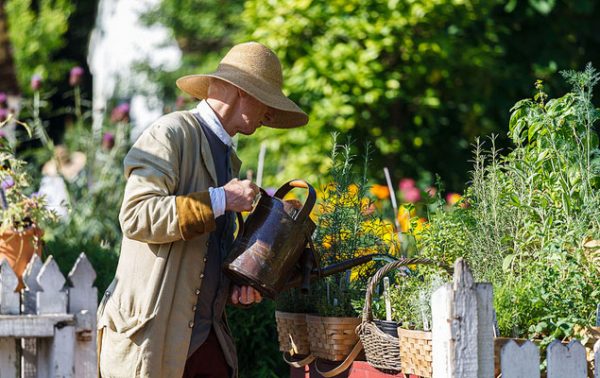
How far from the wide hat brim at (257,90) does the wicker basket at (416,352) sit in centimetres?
84

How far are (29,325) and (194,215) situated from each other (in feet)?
1.81

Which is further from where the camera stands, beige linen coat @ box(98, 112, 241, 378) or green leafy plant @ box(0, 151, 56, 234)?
green leafy plant @ box(0, 151, 56, 234)

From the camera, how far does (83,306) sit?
101 inches

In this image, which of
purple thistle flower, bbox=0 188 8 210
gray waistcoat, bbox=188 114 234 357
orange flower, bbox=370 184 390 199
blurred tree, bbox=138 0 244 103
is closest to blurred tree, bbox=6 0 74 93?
blurred tree, bbox=138 0 244 103

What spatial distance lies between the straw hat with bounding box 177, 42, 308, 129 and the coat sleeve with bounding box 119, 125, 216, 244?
301mm

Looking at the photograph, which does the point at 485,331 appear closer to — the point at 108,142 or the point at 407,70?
the point at 108,142

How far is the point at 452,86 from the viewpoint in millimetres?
8281

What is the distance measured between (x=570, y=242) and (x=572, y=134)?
1.59 feet

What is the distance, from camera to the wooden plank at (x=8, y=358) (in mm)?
2596

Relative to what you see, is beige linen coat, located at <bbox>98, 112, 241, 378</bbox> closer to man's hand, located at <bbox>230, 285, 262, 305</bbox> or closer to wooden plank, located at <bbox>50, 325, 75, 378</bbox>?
man's hand, located at <bbox>230, 285, 262, 305</bbox>

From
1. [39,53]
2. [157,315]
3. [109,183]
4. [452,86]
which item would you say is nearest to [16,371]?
[157,315]

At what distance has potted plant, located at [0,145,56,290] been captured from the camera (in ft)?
11.1

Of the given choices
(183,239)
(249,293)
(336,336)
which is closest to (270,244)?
(249,293)

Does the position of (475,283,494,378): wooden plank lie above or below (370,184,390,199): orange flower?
below
